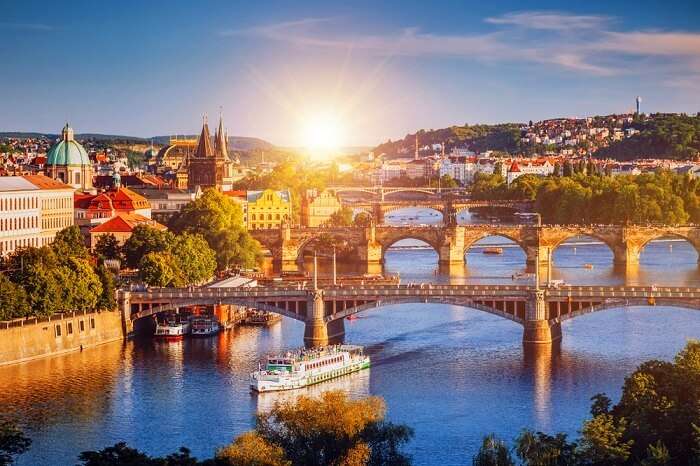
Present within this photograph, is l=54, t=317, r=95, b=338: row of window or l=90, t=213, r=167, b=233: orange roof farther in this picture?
l=90, t=213, r=167, b=233: orange roof

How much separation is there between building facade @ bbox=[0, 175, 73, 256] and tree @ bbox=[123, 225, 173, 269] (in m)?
3.95

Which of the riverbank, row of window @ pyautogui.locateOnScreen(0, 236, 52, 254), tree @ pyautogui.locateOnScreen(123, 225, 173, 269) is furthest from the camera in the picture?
row of window @ pyautogui.locateOnScreen(0, 236, 52, 254)

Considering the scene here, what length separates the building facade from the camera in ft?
200

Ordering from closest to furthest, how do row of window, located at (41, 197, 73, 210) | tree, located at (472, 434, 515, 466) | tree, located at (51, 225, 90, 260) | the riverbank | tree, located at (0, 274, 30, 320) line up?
1. tree, located at (472, 434, 515, 466)
2. the riverbank
3. tree, located at (0, 274, 30, 320)
4. tree, located at (51, 225, 90, 260)
5. row of window, located at (41, 197, 73, 210)

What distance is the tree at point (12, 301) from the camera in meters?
45.4

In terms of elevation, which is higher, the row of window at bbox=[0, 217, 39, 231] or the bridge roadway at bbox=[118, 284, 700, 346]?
the row of window at bbox=[0, 217, 39, 231]

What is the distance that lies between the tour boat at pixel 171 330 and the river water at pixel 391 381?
2.90ft

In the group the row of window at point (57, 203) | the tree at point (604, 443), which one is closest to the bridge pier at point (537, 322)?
the tree at point (604, 443)

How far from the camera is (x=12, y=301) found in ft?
150

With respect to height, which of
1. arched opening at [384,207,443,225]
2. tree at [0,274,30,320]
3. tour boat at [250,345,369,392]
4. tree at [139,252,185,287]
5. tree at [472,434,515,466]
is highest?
arched opening at [384,207,443,225]

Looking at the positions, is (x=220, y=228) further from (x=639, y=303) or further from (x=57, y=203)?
(x=639, y=303)

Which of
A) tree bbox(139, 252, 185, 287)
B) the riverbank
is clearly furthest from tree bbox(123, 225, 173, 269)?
the riverbank

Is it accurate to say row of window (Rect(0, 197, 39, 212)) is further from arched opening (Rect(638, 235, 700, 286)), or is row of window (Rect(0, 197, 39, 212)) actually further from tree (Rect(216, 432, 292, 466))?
tree (Rect(216, 432, 292, 466))

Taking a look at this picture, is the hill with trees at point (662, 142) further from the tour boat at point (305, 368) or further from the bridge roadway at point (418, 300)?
the tour boat at point (305, 368)
